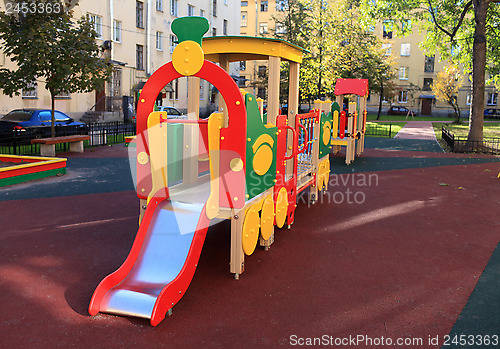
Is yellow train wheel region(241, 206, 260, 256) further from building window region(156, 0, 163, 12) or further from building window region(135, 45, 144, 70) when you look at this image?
building window region(156, 0, 163, 12)

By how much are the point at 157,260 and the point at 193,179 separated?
2259mm

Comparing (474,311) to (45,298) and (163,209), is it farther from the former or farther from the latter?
(45,298)

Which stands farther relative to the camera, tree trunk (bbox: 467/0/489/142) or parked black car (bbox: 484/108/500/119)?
parked black car (bbox: 484/108/500/119)

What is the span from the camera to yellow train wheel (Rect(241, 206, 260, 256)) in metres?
5.18

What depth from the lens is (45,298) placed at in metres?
4.41

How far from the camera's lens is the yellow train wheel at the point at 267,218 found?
5.70 metres

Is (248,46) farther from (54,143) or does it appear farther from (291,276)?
(54,143)

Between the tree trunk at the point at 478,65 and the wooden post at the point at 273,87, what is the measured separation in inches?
572

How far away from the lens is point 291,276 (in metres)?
5.11

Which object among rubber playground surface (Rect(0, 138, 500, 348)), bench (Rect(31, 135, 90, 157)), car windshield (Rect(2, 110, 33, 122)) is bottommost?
rubber playground surface (Rect(0, 138, 500, 348))

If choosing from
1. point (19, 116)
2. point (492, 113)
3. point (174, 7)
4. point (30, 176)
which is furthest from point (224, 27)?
point (30, 176)

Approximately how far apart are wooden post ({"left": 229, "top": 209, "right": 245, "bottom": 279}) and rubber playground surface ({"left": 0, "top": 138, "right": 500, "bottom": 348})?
15 cm

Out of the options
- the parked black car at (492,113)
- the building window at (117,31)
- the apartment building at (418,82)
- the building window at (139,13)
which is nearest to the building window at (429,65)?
the apartment building at (418,82)

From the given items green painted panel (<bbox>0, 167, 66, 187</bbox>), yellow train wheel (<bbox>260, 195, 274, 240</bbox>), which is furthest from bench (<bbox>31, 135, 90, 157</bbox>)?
yellow train wheel (<bbox>260, 195, 274, 240</bbox>)
